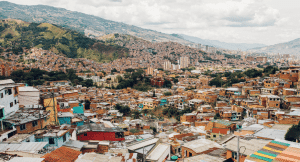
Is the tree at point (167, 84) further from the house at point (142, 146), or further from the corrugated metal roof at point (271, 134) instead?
the corrugated metal roof at point (271, 134)

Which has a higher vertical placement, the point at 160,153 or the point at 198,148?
the point at 198,148

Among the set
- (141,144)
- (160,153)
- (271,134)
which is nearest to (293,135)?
(271,134)

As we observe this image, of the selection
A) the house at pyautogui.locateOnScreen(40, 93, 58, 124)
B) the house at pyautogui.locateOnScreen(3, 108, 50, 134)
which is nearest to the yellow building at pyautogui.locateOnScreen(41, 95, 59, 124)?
the house at pyautogui.locateOnScreen(40, 93, 58, 124)

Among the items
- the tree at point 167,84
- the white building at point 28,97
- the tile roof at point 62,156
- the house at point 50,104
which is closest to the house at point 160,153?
the tile roof at point 62,156

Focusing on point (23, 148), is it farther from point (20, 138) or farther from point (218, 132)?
point (218, 132)

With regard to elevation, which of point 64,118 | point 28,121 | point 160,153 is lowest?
point 160,153

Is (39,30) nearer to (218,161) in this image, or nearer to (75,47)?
(75,47)

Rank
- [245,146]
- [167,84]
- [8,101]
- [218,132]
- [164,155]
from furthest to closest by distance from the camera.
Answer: [167,84] → [218,132] → [164,155] → [8,101] → [245,146]
